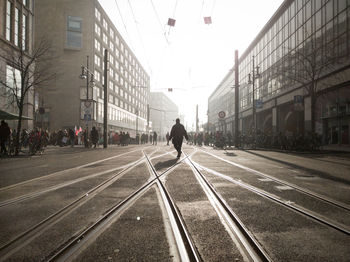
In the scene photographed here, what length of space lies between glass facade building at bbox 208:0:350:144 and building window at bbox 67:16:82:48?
27591 mm

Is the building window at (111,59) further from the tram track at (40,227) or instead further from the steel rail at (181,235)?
the steel rail at (181,235)

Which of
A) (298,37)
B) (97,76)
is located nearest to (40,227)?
(298,37)

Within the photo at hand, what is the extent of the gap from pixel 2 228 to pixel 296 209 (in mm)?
3324

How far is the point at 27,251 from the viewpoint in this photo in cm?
217

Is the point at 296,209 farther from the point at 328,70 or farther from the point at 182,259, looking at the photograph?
the point at 328,70

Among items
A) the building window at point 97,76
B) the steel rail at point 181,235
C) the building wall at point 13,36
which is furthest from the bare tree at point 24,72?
the building window at point 97,76

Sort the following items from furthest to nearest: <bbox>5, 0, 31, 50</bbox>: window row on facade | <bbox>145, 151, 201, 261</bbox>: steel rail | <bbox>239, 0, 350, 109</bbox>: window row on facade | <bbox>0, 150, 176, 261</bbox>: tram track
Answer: <bbox>5, 0, 31, 50</bbox>: window row on facade < <bbox>239, 0, 350, 109</bbox>: window row on facade < <bbox>0, 150, 176, 261</bbox>: tram track < <bbox>145, 151, 201, 261</bbox>: steel rail

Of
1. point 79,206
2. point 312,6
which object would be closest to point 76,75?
point 312,6

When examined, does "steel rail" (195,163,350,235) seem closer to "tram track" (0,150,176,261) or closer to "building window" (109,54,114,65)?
"tram track" (0,150,176,261)

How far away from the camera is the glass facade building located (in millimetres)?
19000

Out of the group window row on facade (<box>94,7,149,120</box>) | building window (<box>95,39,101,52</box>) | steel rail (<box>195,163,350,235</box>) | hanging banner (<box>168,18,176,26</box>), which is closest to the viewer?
steel rail (<box>195,163,350,235</box>)

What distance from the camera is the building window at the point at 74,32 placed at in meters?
43.3

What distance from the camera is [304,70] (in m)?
17.8

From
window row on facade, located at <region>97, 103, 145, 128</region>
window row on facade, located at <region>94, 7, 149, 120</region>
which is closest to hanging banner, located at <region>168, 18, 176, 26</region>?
window row on facade, located at <region>94, 7, 149, 120</region>
